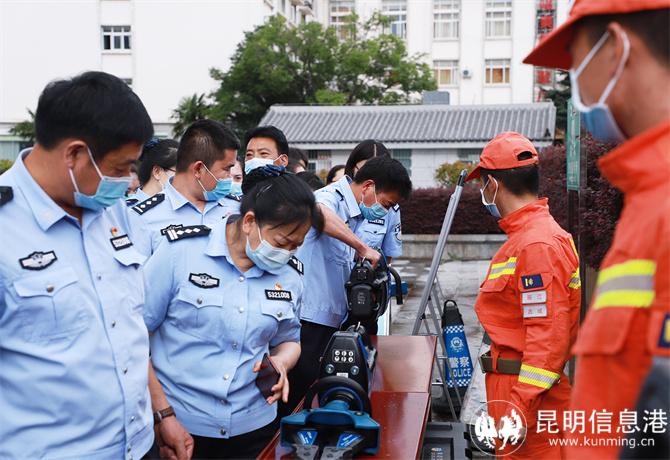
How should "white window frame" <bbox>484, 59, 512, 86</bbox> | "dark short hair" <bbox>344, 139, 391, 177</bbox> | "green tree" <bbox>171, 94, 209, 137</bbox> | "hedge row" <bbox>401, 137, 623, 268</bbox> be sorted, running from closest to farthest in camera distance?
1. "dark short hair" <bbox>344, 139, 391, 177</bbox>
2. "hedge row" <bbox>401, 137, 623, 268</bbox>
3. "green tree" <bbox>171, 94, 209, 137</bbox>
4. "white window frame" <bbox>484, 59, 512, 86</bbox>

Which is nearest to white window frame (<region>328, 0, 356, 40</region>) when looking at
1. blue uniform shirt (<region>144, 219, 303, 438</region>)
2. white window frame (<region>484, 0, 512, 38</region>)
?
white window frame (<region>484, 0, 512, 38</region>)

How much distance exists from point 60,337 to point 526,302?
1451 millimetres

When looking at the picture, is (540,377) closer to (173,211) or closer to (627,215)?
(627,215)

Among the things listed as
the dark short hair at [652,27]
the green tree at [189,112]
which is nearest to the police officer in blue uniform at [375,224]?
the dark short hair at [652,27]

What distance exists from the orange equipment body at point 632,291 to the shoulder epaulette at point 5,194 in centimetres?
130

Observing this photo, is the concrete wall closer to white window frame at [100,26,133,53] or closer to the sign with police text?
the sign with police text

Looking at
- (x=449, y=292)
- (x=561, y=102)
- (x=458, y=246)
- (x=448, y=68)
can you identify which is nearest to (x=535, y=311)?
(x=449, y=292)

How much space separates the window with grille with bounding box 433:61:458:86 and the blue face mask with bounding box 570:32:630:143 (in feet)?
113

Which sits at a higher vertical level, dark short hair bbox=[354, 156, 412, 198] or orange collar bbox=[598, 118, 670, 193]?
orange collar bbox=[598, 118, 670, 193]

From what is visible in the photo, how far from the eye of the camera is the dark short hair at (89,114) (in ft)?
5.74

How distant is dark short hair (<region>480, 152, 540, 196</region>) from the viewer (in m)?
2.61

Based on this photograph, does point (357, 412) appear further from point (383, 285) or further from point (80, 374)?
point (383, 285)

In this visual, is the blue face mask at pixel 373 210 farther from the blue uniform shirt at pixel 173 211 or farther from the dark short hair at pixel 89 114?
the dark short hair at pixel 89 114

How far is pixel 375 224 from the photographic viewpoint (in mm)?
4430
